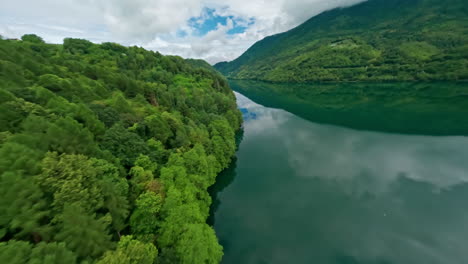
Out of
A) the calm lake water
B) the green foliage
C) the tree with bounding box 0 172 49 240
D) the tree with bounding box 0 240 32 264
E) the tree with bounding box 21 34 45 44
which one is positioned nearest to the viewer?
the tree with bounding box 0 240 32 264

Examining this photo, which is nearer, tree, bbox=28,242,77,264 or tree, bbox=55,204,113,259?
tree, bbox=28,242,77,264

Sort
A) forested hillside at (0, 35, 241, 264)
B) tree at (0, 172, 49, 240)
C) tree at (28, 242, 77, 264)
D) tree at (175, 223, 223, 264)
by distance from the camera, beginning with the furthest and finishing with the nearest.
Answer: tree at (175, 223, 223, 264), forested hillside at (0, 35, 241, 264), tree at (0, 172, 49, 240), tree at (28, 242, 77, 264)

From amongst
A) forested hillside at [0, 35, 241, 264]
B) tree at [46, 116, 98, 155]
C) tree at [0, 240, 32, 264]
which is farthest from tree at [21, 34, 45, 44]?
tree at [0, 240, 32, 264]

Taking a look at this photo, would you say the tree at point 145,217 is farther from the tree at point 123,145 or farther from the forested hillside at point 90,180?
the tree at point 123,145

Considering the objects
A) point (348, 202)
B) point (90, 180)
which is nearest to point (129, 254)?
point (90, 180)

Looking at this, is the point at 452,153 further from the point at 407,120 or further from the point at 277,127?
the point at 277,127

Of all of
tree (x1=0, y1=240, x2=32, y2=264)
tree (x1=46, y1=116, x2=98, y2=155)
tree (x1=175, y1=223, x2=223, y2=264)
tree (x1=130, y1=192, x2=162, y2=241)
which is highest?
tree (x1=46, y1=116, x2=98, y2=155)

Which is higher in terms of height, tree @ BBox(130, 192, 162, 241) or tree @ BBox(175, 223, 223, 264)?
tree @ BBox(130, 192, 162, 241)

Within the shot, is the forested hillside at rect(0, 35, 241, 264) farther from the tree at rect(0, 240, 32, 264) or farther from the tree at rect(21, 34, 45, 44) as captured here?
→ the tree at rect(21, 34, 45, 44)

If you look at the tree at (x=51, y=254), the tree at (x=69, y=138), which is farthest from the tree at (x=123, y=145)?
the tree at (x=51, y=254)
